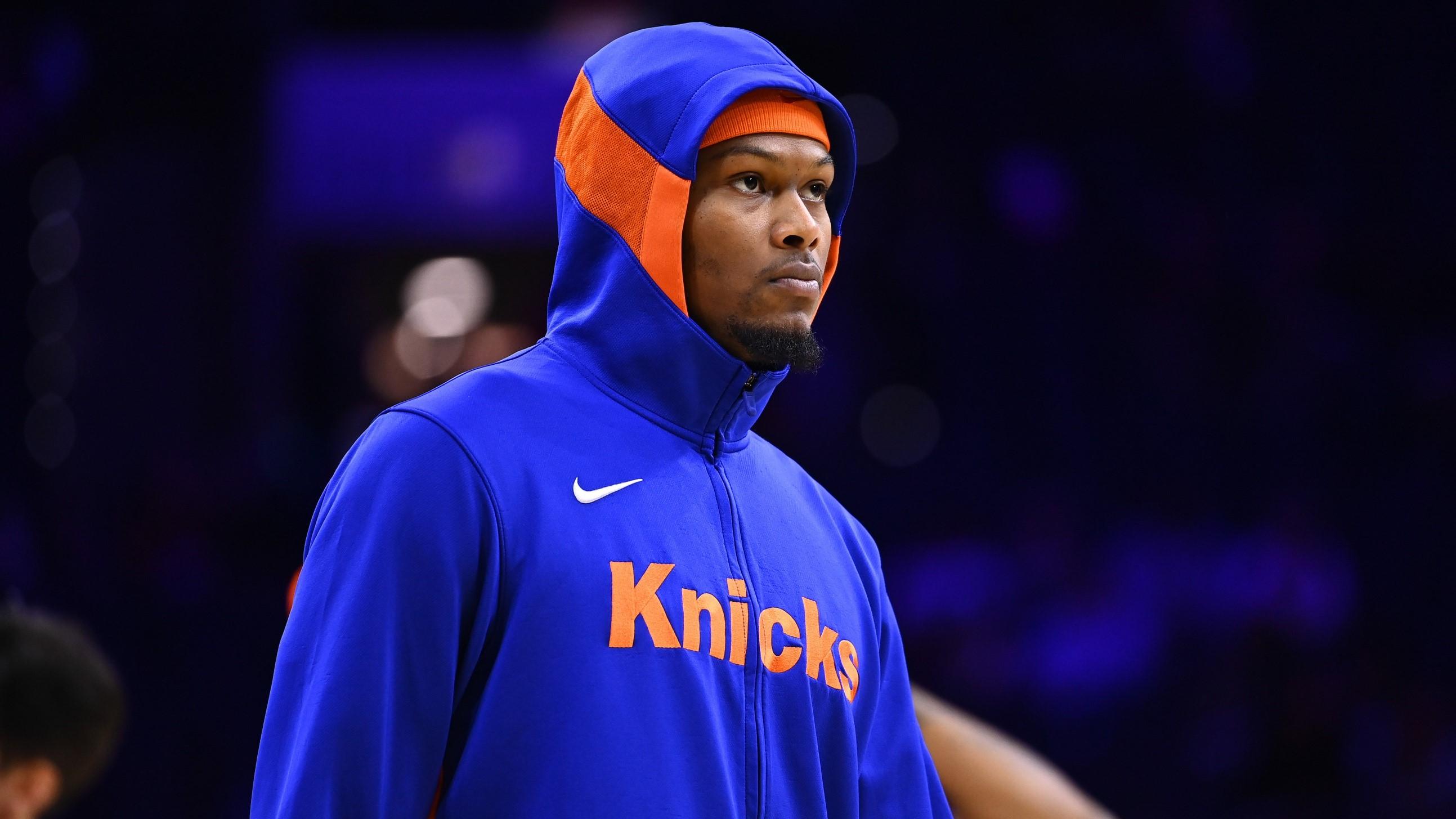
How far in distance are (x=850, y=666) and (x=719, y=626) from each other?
0.26 m

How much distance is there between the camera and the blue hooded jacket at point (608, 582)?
1578 millimetres

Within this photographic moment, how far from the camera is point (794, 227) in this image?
74.5 inches

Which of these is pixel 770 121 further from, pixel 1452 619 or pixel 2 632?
pixel 1452 619

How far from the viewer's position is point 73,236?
25.6ft

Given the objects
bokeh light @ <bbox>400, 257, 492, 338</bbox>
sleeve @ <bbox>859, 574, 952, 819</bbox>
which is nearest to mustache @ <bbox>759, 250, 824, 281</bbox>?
sleeve @ <bbox>859, 574, 952, 819</bbox>

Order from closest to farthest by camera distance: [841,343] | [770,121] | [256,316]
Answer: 1. [770,121]
2. [841,343]
3. [256,316]

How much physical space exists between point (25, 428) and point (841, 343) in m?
3.89

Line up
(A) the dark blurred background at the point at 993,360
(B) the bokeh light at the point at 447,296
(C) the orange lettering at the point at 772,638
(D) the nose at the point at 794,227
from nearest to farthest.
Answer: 1. (C) the orange lettering at the point at 772,638
2. (D) the nose at the point at 794,227
3. (A) the dark blurred background at the point at 993,360
4. (B) the bokeh light at the point at 447,296

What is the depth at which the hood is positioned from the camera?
1.87 metres

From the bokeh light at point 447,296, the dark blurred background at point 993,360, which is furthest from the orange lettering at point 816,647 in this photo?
the bokeh light at point 447,296

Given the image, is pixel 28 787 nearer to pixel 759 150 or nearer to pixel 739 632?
pixel 739 632

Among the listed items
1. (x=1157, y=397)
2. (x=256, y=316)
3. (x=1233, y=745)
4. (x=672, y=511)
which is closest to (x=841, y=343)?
(x=1157, y=397)

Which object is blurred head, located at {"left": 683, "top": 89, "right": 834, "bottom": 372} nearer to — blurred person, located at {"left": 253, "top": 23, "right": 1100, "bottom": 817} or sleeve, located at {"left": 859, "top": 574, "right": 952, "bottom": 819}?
blurred person, located at {"left": 253, "top": 23, "right": 1100, "bottom": 817}

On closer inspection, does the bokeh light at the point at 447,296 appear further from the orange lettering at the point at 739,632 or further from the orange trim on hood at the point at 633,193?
A: the orange lettering at the point at 739,632
